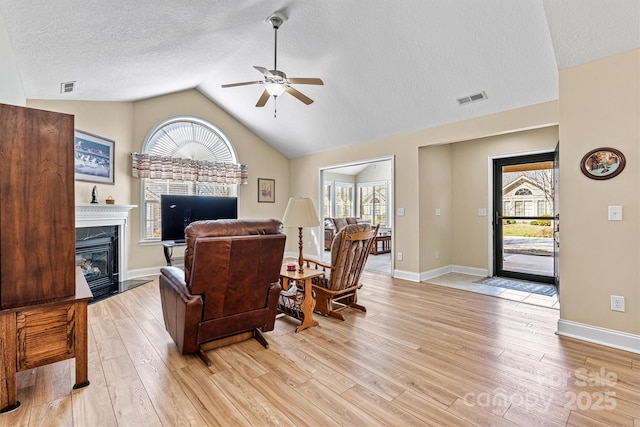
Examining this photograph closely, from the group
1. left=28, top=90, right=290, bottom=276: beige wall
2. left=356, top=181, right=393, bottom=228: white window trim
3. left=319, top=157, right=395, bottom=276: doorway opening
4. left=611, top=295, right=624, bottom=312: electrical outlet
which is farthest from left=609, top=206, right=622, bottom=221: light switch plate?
left=356, top=181, right=393, bottom=228: white window trim

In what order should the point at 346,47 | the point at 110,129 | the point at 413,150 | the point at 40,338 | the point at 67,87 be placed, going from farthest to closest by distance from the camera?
the point at 413,150 < the point at 110,129 < the point at 346,47 < the point at 67,87 < the point at 40,338

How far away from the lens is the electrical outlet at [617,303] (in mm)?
2566

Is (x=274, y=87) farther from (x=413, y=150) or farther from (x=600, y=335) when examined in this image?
(x=600, y=335)

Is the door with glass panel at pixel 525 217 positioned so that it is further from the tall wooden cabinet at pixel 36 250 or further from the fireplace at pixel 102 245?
the fireplace at pixel 102 245

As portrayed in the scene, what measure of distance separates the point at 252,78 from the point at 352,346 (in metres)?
4.34

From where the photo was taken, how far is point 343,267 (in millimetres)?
3254

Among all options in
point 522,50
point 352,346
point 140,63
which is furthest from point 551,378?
point 140,63

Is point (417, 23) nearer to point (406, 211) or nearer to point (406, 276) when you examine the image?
point (406, 211)

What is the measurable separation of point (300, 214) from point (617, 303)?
2.91 m

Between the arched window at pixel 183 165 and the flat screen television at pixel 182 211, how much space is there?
1.73 feet

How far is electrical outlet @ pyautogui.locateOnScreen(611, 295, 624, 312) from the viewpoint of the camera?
2.57 m

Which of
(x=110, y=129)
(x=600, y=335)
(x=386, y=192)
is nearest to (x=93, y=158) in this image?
(x=110, y=129)

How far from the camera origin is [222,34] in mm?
3715

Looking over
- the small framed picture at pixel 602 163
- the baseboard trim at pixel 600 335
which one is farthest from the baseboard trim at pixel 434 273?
the small framed picture at pixel 602 163
